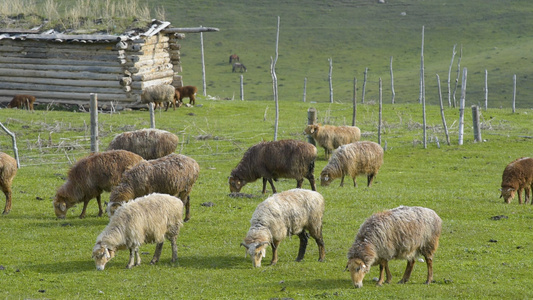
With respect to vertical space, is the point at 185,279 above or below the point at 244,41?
below

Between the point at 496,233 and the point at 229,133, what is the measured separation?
613 inches

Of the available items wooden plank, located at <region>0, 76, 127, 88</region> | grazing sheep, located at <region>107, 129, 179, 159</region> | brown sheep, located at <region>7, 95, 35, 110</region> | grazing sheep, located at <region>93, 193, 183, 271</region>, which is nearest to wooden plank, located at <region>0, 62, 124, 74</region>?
wooden plank, located at <region>0, 76, 127, 88</region>

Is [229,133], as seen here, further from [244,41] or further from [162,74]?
[244,41]

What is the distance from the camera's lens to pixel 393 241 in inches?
424

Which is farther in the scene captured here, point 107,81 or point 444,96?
point 444,96

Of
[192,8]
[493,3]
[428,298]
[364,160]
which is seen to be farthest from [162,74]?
[493,3]

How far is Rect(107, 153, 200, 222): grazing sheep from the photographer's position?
14.1 m

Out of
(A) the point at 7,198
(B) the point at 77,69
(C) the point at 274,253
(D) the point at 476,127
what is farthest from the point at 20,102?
(C) the point at 274,253

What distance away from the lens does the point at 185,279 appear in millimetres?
11406

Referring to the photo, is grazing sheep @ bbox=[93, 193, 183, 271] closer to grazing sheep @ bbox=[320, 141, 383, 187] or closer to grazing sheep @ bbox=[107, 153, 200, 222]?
grazing sheep @ bbox=[107, 153, 200, 222]

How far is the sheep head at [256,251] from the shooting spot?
11.6 m

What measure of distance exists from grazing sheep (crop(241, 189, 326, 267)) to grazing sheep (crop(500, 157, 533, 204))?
280 inches

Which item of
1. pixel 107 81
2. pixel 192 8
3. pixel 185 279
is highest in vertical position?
pixel 192 8

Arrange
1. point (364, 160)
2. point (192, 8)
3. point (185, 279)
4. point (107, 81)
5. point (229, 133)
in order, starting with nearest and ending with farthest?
point (185, 279) < point (364, 160) < point (229, 133) < point (107, 81) < point (192, 8)
